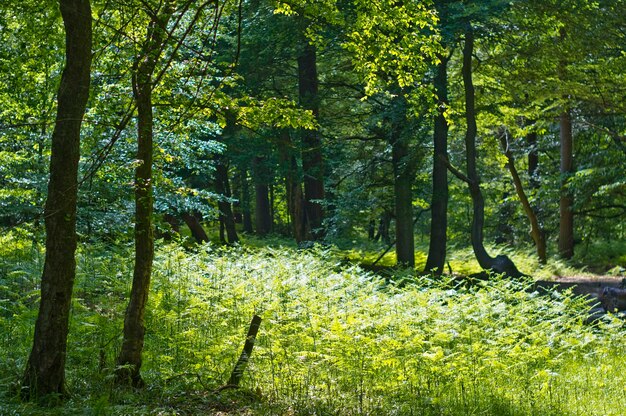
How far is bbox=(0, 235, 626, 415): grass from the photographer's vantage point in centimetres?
668

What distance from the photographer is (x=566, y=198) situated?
80.5ft

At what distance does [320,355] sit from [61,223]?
110 inches

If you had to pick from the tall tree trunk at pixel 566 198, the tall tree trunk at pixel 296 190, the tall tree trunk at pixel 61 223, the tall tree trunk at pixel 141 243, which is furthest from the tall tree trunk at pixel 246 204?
the tall tree trunk at pixel 61 223

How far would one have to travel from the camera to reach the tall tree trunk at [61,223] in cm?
599

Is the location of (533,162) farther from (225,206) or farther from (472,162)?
(225,206)

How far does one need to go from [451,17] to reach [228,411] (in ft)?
38.6

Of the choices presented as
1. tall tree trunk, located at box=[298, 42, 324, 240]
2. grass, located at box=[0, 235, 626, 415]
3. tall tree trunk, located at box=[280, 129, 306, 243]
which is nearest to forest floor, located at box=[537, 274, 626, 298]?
grass, located at box=[0, 235, 626, 415]

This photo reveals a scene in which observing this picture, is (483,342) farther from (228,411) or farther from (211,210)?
(211,210)

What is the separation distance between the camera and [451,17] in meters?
15.6

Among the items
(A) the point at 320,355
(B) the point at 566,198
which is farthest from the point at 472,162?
(A) the point at 320,355

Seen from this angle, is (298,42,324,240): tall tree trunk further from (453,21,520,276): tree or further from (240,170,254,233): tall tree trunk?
(240,170,254,233): tall tree trunk

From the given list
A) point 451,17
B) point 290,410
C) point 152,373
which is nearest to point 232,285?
point 152,373

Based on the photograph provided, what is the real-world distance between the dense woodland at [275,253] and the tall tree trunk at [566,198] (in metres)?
1.89

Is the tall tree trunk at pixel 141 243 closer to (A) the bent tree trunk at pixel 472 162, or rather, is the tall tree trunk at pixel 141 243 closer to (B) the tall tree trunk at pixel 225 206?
(A) the bent tree trunk at pixel 472 162
